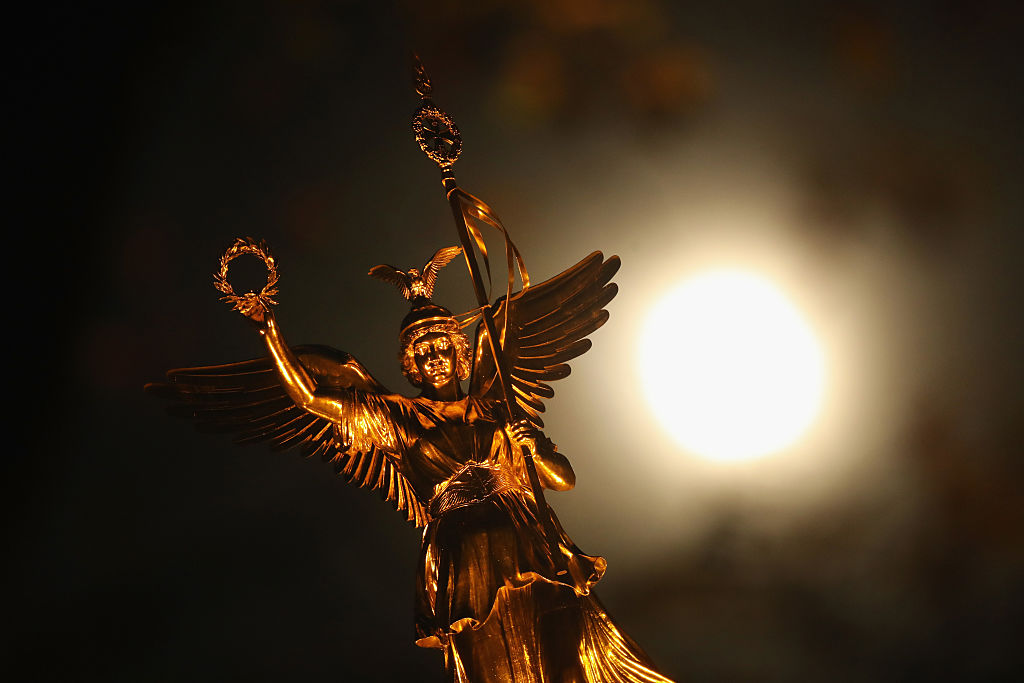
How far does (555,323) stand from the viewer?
11.8 ft

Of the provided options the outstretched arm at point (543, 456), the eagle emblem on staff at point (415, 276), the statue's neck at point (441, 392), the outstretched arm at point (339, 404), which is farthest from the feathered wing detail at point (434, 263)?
the outstretched arm at point (543, 456)

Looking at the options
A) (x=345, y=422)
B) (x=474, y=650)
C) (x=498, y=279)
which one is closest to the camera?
(x=474, y=650)

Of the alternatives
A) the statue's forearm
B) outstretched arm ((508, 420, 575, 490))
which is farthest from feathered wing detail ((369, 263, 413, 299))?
outstretched arm ((508, 420, 575, 490))

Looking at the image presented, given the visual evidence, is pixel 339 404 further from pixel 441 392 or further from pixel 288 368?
pixel 441 392

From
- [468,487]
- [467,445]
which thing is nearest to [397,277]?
[467,445]

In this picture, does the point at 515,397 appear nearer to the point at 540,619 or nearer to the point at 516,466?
the point at 516,466

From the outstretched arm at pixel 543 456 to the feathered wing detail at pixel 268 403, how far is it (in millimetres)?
345

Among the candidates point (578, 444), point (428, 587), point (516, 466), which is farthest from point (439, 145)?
point (578, 444)

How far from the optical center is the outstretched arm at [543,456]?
317cm

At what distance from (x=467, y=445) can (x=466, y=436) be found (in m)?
0.03

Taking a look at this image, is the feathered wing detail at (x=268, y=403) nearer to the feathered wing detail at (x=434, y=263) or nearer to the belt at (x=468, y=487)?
the belt at (x=468, y=487)

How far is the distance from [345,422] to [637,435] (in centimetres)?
160

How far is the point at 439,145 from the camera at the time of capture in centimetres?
334

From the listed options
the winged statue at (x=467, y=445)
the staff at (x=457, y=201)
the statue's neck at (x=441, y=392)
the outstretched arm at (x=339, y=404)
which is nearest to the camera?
the winged statue at (x=467, y=445)
